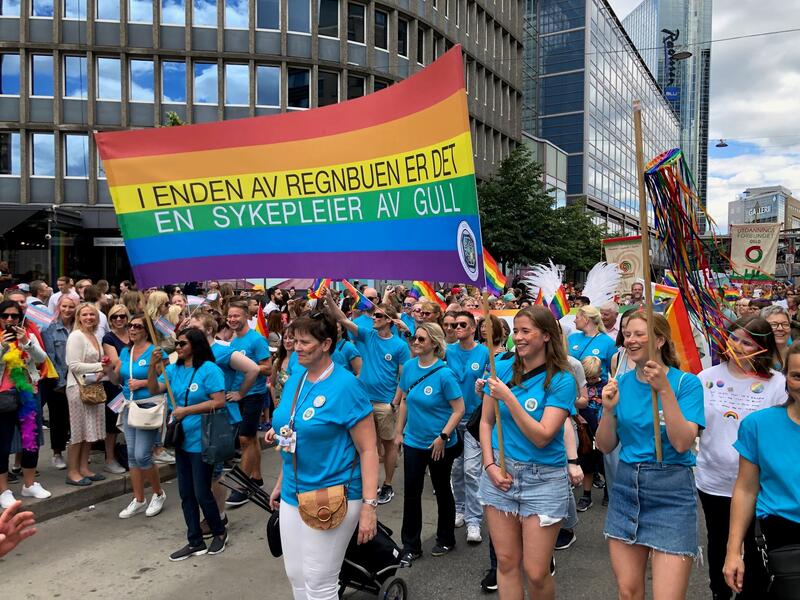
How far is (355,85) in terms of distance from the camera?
1170 inches

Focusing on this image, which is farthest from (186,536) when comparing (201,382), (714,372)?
(714,372)

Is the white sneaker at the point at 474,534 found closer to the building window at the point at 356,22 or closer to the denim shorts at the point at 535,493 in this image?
the denim shorts at the point at 535,493

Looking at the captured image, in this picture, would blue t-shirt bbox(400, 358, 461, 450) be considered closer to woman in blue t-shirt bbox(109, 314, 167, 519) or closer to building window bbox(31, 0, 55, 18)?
woman in blue t-shirt bbox(109, 314, 167, 519)

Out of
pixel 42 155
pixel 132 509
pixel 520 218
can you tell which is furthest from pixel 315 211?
pixel 520 218

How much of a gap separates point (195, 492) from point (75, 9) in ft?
87.9

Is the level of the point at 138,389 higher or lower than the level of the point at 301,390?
lower

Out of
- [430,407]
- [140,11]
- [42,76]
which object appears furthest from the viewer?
[140,11]

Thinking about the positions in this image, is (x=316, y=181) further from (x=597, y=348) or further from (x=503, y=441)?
(x=597, y=348)

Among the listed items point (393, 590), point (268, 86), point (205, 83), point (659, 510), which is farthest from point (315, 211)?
point (268, 86)

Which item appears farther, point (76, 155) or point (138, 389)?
point (76, 155)

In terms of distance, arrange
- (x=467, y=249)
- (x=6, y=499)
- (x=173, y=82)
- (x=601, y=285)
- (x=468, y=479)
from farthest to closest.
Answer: (x=173, y=82)
(x=601, y=285)
(x=6, y=499)
(x=468, y=479)
(x=467, y=249)

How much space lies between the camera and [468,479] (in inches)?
197

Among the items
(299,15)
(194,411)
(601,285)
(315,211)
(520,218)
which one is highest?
(299,15)

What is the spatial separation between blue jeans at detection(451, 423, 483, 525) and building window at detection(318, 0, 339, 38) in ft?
88.6
